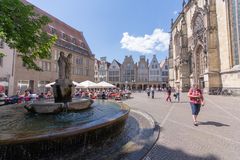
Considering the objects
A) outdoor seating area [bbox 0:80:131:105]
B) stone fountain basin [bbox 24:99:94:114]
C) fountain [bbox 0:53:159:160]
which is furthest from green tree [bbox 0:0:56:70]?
outdoor seating area [bbox 0:80:131:105]

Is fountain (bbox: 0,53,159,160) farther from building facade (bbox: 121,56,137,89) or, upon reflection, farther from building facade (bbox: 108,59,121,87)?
building facade (bbox: 108,59,121,87)

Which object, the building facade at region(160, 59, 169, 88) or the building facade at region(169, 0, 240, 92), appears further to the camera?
the building facade at region(160, 59, 169, 88)

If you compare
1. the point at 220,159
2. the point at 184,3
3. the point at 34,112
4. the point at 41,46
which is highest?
the point at 184,3

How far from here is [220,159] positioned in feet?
12.2

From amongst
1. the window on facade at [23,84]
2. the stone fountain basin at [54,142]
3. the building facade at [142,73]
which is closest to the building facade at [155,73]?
the building facade at [142,73]

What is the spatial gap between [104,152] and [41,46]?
232 inches

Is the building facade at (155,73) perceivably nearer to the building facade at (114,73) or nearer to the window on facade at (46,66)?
the building facade at (114,73)

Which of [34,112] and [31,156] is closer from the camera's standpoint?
[31,156]

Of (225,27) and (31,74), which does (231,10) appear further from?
(31,74)

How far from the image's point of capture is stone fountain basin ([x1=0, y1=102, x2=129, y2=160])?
121 inches

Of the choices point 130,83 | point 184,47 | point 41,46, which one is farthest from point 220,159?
point 130,83

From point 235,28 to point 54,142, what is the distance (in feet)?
95.6

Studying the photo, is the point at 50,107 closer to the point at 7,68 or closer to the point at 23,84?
the point at 7,68

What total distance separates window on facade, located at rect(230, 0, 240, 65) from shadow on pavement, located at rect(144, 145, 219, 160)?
25455 millimetres
